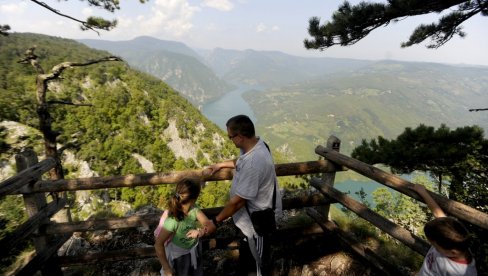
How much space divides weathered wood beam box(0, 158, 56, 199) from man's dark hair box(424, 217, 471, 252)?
4143mm

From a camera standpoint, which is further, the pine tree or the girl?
the pine tree

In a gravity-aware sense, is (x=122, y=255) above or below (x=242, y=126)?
below

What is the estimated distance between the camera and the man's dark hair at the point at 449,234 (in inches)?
85.4

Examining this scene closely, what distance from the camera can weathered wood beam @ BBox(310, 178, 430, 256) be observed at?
3.05 m

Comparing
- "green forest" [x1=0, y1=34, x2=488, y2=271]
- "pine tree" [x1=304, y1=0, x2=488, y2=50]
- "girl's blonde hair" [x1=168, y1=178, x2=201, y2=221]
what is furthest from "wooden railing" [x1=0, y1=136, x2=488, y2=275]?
"pine tree" [x1=304, y1=0, x2=488, y2=50]

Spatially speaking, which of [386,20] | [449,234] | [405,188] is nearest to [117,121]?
[386,20]

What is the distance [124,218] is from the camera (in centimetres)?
384

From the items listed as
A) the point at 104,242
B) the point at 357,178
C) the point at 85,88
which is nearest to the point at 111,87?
the point at 85,88

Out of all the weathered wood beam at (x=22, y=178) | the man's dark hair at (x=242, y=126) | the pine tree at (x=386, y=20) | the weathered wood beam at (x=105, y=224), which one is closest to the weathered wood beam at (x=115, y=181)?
the weathered wood beam at (x=22, y=178)

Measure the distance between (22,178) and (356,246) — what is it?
4507 mm

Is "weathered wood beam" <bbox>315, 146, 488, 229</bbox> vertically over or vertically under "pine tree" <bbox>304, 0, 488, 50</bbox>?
under

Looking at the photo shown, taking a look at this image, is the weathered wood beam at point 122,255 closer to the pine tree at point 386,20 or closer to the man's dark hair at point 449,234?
the man's dark hair at point 449,234

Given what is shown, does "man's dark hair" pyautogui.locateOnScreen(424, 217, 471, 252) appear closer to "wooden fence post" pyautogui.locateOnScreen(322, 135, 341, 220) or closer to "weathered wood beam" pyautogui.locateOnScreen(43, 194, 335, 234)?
"wooden fence post" pyautogui.locateOnScreen(322, 135, 341, 220)

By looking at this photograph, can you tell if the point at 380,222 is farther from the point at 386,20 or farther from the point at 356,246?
the point at 386,20
